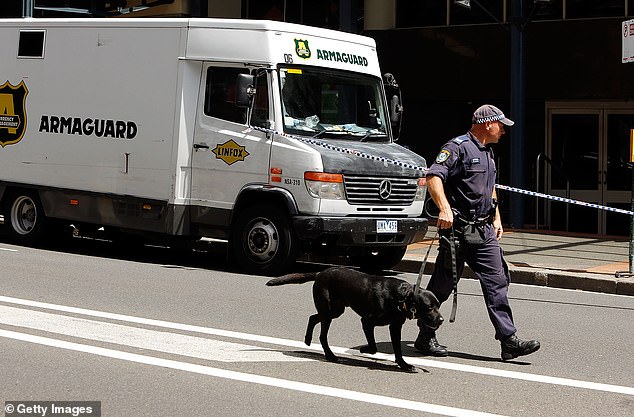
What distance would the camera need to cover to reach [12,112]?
51.5 ft

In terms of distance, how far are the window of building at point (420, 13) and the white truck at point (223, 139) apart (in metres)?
6.80

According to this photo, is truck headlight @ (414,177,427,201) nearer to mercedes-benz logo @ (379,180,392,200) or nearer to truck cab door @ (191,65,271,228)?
mercedes-benz logo @ (379,180,392,200)

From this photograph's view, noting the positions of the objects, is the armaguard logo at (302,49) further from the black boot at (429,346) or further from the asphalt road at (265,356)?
the black boot at (429,346)

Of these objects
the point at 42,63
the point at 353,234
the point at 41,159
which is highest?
the point at 42,63

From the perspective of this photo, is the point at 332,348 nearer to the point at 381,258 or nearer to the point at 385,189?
the point at 385,189

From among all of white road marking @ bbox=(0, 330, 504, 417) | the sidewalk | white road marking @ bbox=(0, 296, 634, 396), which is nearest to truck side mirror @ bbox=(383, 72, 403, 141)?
the sidewalk

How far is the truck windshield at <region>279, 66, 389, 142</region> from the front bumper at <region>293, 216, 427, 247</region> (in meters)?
1.08

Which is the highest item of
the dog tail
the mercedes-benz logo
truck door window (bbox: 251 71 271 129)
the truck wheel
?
truck door window (bbox: 251 71 271 129)

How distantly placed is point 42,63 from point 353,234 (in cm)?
522

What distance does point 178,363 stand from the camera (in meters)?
7.81

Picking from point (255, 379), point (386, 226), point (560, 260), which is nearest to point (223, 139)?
point (386, 226)

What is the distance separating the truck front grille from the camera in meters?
13.1

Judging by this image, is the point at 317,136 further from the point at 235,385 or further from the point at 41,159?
the point at 235,385

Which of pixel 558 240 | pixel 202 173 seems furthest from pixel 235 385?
pixel 558 240
